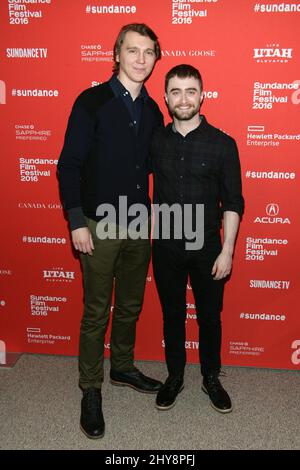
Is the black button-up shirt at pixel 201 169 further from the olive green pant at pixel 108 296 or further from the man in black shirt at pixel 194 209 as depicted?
the olive green pant at pixel 108 296

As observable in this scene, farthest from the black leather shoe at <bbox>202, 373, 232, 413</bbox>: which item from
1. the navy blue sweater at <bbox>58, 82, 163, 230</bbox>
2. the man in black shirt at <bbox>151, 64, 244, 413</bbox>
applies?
the navy blue sweater at <bbox>58, 82, 163, 230</bbox>

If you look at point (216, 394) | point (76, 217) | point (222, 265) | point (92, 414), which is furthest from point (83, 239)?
point (216, 394)

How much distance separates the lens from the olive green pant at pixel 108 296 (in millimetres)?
2244

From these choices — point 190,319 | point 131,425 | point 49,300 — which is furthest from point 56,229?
point 131,425

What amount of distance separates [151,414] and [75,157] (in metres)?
1.33

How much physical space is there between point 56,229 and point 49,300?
460 millimetres

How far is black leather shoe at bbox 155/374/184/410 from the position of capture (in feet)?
7.85

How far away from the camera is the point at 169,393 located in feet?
7.98

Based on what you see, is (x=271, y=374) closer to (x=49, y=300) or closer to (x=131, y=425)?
(x=131, y=425)

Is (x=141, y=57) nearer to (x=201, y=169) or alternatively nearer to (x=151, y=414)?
(x=201, y=169)

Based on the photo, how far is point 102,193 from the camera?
2188mm

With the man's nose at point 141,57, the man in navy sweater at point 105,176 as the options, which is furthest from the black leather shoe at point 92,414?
the man's nose at point 141,57

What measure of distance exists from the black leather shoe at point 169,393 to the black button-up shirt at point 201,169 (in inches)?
33.6
